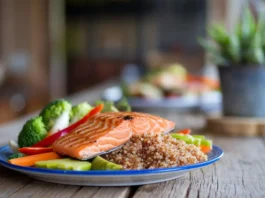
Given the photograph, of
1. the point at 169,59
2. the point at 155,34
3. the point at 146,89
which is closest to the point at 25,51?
the point at 155,34

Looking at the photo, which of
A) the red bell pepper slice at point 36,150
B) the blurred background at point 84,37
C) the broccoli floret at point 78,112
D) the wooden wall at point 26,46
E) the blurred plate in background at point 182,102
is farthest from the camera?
the wooden wall at point 26,46

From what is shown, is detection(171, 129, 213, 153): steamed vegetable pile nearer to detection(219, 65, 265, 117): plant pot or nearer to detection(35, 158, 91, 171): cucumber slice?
detection(35, 158, 91, 171): cucumber slice

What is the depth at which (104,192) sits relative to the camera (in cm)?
105

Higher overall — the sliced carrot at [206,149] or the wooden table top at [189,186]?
the sliced carrot at [206,149]

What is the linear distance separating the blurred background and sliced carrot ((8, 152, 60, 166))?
20.4 ft

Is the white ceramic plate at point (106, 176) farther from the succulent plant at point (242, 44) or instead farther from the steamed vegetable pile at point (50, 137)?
the succulent plant at point (242, 44)

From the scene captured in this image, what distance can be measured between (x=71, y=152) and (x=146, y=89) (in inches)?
73.8

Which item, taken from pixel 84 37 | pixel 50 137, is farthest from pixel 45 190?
pixel 84 37

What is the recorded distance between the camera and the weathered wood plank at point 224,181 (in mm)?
1062

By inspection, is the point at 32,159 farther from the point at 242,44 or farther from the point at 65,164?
the point at 242,44

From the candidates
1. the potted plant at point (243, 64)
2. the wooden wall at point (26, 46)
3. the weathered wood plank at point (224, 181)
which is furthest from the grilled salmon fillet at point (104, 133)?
the wooden wall at point (26, 46)

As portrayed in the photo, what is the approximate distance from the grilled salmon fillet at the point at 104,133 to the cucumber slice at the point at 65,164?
0.01m

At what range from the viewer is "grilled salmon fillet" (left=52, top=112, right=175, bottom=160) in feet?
3.48

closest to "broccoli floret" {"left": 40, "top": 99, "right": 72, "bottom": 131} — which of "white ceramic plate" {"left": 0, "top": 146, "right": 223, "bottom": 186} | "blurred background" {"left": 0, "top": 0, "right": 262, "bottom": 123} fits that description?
"white ceramic plate" {"left": 0, "top": 146, "right": 223, "bottom": 186}
